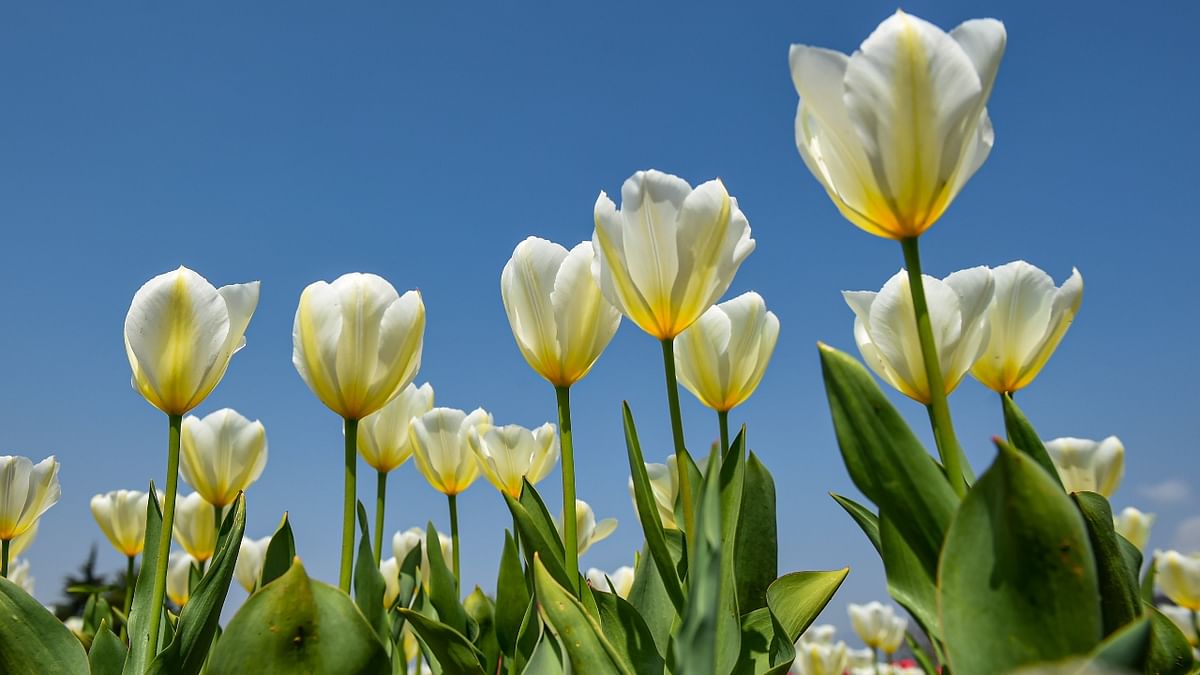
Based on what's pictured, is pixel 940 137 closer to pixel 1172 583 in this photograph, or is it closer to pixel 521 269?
pixel 521 269

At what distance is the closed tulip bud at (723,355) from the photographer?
1773mm

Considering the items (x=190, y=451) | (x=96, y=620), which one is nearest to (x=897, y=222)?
(x=190, y=451)

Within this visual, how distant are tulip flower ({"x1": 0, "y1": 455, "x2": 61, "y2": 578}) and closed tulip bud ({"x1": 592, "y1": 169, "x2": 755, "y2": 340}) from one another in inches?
79.5

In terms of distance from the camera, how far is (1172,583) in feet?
12.7

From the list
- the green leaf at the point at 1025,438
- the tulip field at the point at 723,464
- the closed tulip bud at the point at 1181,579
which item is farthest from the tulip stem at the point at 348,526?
the closed tulip bud at the point at 1181,579

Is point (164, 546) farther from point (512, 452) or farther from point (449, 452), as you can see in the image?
point (449, 452)

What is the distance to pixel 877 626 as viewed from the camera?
6.99m

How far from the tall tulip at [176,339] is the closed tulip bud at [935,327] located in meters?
1.19

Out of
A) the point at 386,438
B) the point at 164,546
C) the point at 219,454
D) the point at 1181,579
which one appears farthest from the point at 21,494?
the point at 1181,579

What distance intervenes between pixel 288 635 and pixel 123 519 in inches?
104

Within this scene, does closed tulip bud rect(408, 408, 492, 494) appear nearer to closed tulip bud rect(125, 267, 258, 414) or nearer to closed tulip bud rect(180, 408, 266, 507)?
closed tulip bud rect(180, 408, 266, 507)

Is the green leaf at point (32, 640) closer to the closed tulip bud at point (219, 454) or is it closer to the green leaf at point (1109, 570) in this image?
the closed tulip bud at point (219, 454)

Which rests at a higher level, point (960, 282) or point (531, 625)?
point (960, 282)

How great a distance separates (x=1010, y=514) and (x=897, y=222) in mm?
404
